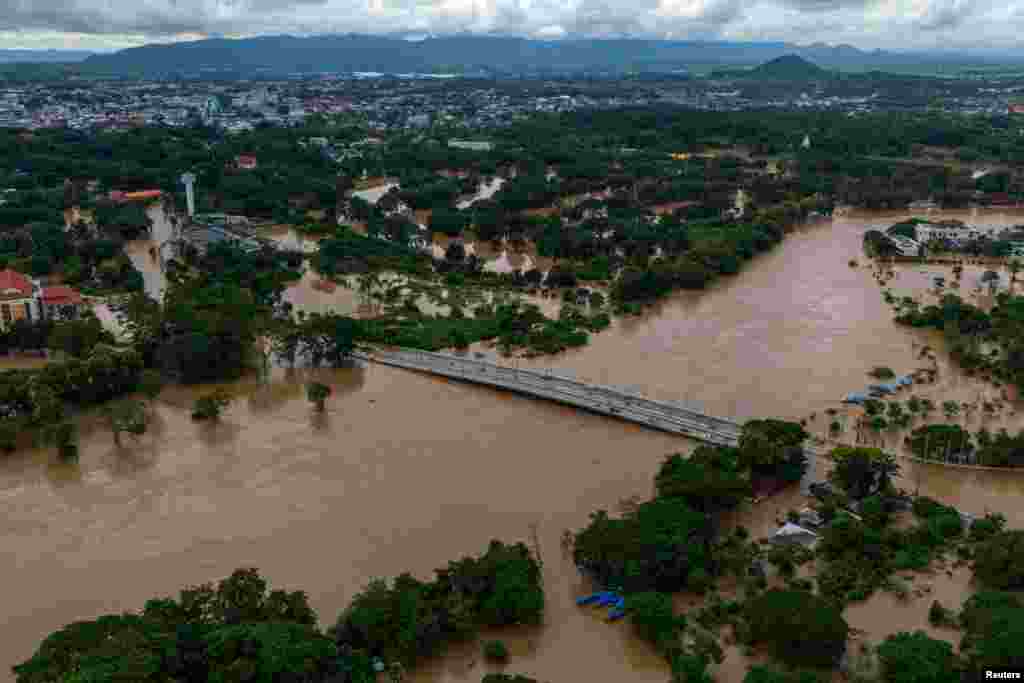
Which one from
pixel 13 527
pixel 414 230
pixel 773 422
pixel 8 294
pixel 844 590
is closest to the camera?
pixel 844 590

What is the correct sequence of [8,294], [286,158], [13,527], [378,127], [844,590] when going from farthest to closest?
1. [378,127]
2. [286,158]
3. [8,294]
4. [13,527]
5. [844,590]

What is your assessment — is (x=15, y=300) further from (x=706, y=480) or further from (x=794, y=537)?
(x=794, y=537)

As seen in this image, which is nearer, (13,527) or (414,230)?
(13,527)

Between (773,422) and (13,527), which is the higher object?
(773,422)

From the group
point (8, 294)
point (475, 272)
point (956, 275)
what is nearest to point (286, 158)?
point (475, 272)

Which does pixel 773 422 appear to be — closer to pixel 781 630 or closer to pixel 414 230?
pixel 781 630

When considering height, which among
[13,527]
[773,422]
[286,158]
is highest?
[286,158]
